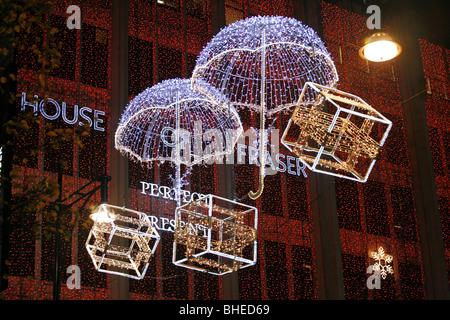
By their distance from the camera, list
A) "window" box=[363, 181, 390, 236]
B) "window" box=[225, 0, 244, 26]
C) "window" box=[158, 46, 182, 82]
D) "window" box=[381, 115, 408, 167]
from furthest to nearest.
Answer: "window" box=[381, 115, 408, 167]
"window" box=[363, 181, 390, 236]
"window" box=[225, 0, 244, 26]
"window" box=[158, 46, 182, 82]

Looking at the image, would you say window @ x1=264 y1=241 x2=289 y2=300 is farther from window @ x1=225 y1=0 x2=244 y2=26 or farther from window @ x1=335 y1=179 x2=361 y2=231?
window @ x1=225 y1=0 x2=244 y2=26

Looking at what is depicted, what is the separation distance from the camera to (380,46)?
441 inches

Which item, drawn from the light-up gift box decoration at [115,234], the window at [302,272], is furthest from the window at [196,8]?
the light-up gift box decoration at [115,234]

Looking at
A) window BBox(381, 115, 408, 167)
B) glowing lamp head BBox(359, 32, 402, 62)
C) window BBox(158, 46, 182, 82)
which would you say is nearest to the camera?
glowing lamp head BBox(359, 32, 402, 62)

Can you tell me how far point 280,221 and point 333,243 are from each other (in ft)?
5.68

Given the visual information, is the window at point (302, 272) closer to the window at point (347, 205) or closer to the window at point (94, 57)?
the window at point (347, 205)

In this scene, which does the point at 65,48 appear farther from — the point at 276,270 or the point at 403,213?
the point at 403,213

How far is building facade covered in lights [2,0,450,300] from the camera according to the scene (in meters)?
16.5

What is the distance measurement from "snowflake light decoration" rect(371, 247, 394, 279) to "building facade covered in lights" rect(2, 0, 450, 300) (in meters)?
0.04

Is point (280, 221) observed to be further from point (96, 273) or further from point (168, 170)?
point (96, 273)

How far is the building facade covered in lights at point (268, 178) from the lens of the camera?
16.5 m

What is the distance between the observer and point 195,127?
14414mm

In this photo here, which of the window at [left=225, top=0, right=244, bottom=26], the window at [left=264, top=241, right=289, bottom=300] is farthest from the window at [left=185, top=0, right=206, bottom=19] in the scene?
the window at [left=264, top=241, right=289, bottom=300]

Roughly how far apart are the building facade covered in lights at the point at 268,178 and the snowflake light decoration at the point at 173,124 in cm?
134
